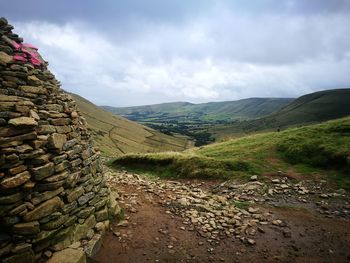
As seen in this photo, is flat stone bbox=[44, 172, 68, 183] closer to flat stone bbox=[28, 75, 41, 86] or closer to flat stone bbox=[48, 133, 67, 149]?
flat stone bbox=[48, 133, 67, 149]

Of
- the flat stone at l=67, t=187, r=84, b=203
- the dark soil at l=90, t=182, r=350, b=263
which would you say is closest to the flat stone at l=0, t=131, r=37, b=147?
the flat stone at l=67, t=187, r=84, b=203

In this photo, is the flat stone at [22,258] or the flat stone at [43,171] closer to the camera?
the flat stone at [22,258]

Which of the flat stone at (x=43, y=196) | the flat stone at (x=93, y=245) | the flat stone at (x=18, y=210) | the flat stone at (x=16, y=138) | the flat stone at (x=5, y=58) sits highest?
the flat stone at (x=5, y=58)

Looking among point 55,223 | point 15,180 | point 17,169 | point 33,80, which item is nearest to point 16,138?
point 17,169

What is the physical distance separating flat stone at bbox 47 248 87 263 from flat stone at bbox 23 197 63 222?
4.86 ft

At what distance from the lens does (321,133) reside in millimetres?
25891

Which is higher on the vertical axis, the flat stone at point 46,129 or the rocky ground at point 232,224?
the flat stone at point 46,129

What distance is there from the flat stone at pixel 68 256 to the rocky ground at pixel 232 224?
68cm

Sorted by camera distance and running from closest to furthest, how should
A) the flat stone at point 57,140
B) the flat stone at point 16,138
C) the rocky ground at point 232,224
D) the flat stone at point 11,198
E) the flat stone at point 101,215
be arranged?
the flat stone at point 11,198 → the flat stone at point 16,138 → the flat stone at point 57,140 → the rocky ground at point 232,224 → the flat stone at point 101,215

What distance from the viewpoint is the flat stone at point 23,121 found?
8.50 m

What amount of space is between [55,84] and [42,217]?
545cm

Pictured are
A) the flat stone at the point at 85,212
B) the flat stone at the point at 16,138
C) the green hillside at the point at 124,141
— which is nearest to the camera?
the flat stone at the point at 16,138

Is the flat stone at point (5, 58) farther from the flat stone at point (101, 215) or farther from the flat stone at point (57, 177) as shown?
the flat stone at point (101, 215)

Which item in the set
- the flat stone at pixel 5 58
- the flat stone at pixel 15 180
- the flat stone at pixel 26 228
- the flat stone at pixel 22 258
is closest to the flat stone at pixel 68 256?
the flat stone at pixel 22 258
